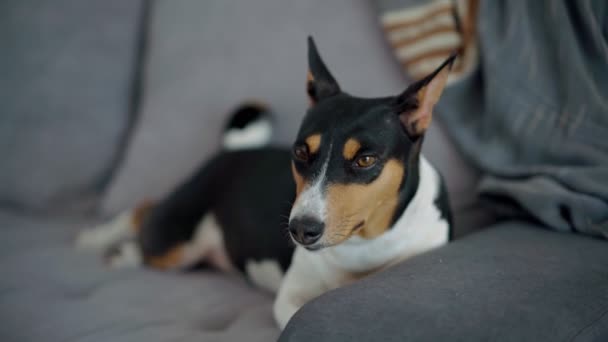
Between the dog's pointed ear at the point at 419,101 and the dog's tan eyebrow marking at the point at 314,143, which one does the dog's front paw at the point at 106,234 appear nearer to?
the dog's tan eyebrow marking at the point at 314,143

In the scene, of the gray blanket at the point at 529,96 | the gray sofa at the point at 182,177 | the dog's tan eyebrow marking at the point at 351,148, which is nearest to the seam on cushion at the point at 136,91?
the gray sofa at the point at 182,177

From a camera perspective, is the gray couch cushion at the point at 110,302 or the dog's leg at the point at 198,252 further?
the dog's leg at the point at 198,252

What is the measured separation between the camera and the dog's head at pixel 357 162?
39.8 inches

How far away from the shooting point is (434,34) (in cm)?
145

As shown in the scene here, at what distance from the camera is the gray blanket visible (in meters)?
1.20

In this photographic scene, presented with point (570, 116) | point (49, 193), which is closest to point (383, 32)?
point (570, 116)

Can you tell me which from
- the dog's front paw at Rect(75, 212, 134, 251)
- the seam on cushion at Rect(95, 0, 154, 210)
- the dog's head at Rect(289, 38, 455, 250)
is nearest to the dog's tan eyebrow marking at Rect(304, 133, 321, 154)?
the dog's head at Rect(289, 38, 455, 250)

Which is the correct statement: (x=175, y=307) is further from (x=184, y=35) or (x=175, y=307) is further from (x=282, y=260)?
(x=184, y=35)

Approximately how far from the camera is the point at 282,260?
4.56 feet

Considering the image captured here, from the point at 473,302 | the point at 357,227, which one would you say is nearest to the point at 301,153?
the point at 357,227

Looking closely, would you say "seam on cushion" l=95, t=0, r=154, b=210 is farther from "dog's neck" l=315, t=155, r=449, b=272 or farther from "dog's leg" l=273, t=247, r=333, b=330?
"dog's neck" l=315, t=155, r=449, b=272

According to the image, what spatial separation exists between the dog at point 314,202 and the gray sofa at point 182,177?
0.26ft

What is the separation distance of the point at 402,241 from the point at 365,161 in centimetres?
22

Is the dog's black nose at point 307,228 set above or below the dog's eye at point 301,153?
below
